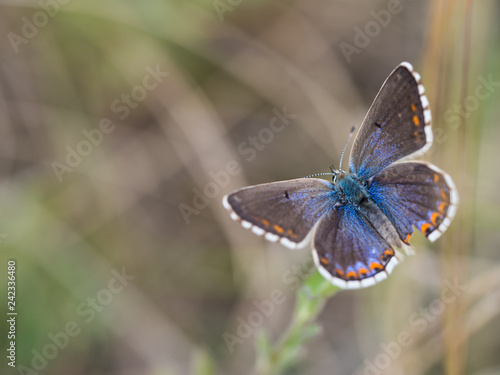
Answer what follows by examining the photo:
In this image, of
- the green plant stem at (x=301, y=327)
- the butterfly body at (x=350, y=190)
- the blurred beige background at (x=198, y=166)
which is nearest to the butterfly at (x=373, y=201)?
the butterfly body at (x=350, y=190)

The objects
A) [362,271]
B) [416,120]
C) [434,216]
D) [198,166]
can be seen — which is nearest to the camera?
[362,271]

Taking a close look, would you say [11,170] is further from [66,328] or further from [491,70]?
[491,70]

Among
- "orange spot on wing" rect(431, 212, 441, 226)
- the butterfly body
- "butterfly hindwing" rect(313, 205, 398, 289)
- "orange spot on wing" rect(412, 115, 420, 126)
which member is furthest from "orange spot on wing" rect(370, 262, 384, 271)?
"orange spot on wing" rect(412, 115, 420, 126)

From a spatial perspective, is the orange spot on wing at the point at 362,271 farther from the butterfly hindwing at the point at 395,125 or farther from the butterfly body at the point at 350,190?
the butterfly hindwing at the point at 395,125

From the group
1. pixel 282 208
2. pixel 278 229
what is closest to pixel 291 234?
pixel 278 229

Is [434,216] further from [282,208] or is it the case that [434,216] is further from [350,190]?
[282,208]

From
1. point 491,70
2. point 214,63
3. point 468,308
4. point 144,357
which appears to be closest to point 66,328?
point 144,357
